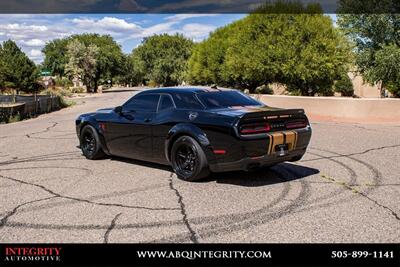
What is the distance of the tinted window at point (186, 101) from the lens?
22.2 ft

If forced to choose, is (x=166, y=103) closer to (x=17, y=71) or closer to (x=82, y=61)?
(x=17, y=71)

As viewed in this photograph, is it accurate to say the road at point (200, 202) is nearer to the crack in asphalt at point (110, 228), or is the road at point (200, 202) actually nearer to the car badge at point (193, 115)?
the crack in asphalt at point (110, 228)

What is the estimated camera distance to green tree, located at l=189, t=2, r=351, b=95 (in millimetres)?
23859

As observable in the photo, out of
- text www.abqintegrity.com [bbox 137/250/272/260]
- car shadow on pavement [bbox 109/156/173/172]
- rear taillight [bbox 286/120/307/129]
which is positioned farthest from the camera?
car shadow on pavement [bbox 109/156/173/172]

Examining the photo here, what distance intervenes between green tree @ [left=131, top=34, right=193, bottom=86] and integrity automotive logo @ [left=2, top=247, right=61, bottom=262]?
7750 cm

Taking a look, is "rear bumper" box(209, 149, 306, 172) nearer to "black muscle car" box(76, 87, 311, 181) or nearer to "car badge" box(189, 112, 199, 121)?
"black muscle car" box(76, 87, 311, 181)

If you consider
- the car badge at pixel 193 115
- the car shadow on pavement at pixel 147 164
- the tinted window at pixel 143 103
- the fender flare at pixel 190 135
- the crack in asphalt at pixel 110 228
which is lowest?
the crack in asphalt at pixel 110 228

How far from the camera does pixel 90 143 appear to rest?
8.69 metres

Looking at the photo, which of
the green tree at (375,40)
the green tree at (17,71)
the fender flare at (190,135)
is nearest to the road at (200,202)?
the fender flare at (190,135)

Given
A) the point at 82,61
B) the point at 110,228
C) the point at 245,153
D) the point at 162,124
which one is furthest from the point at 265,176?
the point at 82,61

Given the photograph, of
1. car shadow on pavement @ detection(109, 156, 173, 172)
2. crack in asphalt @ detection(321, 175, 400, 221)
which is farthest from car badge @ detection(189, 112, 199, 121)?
crack in asphalt @ detection(321, 175, 400, 221)

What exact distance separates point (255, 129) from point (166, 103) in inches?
73.3

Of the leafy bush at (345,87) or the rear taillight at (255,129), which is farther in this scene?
the leafy bush at (345,87)

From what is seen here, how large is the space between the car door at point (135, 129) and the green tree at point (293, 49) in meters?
17.3
